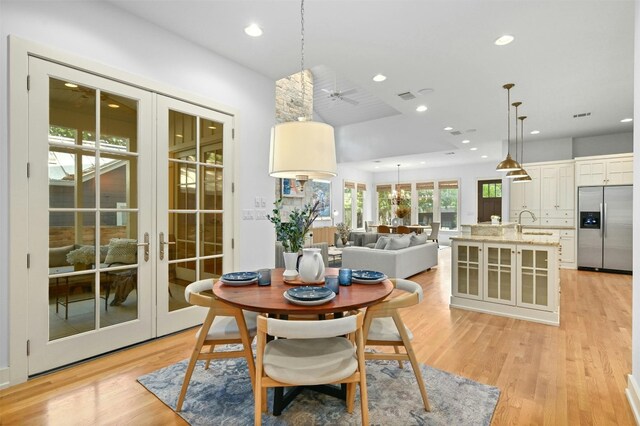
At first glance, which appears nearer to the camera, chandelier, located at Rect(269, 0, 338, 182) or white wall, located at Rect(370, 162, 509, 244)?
chandelier, located at Rect(269, 0, 338, 182)

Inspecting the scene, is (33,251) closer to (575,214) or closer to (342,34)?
(342,34)

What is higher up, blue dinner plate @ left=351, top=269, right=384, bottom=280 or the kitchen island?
blue dinner plate @ left=351, top=269, right=384, bottom=280

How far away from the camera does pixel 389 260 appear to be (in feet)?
17.5

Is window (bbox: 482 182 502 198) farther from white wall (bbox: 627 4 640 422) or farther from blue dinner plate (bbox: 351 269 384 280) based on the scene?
blue dinner plate (bbox: 351 269 384 280)

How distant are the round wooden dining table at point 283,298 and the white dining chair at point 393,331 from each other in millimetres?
93

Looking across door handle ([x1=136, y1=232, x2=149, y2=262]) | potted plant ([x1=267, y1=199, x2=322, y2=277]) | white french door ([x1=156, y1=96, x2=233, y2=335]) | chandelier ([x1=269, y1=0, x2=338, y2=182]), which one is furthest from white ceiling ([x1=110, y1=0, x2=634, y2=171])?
door handle ([x1=136, y1=232, x2=149, y2=262])

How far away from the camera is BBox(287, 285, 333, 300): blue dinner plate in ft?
5.69

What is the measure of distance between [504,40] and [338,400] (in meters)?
3.39

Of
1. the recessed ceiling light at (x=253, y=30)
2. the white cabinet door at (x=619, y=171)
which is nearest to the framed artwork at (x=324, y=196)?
the white cabinet door at (x=619, y=171)

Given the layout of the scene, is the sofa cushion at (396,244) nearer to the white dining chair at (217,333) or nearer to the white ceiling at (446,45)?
the white ceiling at (446,45)

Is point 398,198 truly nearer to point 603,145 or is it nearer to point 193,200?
point 603,145

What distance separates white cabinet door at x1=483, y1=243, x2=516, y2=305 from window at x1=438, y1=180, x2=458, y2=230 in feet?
25.1

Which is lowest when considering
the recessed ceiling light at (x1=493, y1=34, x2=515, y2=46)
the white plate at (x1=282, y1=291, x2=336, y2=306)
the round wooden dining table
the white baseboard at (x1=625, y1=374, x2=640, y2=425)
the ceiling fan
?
the white baseboard at (x1=625, y1=374, x2=640, y2=425)

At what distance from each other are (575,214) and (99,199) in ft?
26.9
